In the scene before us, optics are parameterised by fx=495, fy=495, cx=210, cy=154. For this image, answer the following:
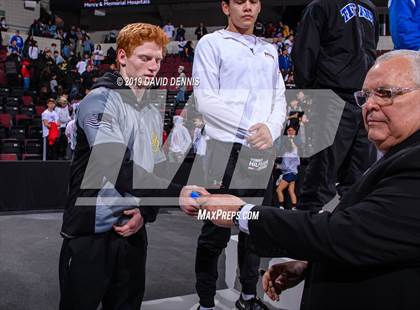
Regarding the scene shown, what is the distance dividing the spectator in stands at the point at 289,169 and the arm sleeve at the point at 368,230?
6.36 metres

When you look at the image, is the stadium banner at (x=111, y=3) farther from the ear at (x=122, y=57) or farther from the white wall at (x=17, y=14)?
the ear at (x=122, y=57)

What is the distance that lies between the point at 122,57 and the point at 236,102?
0.64 metres

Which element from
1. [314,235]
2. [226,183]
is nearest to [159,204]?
[226,183]

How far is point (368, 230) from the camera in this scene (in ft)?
3.82

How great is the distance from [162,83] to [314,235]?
4.22ft

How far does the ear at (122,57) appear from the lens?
191 centimetres

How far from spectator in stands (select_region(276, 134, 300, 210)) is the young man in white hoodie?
523 centimetres

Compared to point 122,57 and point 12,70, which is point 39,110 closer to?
point 12,70

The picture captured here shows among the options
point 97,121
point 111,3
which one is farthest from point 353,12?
point 111,3

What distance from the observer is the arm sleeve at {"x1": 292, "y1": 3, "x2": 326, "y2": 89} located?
2.51m

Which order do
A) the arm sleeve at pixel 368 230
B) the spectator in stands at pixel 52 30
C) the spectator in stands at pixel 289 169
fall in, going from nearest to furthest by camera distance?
the arm sleeve at pixel 368 230, the spectator in stands at pixel 289 169, the spectator in stands at pixel 52 30

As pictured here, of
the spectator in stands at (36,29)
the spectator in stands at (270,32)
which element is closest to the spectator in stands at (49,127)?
the spectator in stands at (36,29)

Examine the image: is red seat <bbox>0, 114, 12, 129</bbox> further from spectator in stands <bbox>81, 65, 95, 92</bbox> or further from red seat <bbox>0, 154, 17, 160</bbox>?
spectator in stands <bbox>81, 65, 95, 92</bbox>

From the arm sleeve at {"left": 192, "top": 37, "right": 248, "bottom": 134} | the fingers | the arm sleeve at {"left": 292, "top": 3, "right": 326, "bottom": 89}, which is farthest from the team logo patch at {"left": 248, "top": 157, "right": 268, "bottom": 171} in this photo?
the fingers
